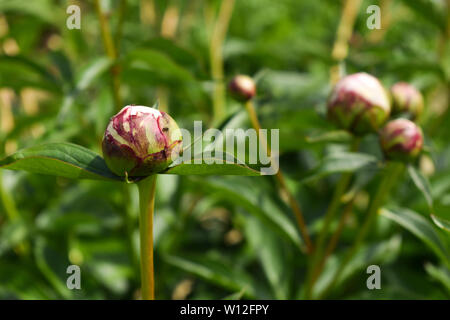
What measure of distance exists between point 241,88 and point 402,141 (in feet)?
0.83

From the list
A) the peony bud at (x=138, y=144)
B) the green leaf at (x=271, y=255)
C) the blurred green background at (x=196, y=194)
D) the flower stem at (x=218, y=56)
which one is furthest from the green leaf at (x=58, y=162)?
the flower stem at (x=218, y=56)

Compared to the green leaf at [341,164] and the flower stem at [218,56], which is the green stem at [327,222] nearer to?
the green leaf at [341,164]

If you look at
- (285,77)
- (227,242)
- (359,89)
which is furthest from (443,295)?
(285,77)

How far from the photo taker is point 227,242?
115 cm

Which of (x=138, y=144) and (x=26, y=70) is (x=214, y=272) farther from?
(x=26, y=70)

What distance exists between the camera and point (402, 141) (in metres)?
0.60

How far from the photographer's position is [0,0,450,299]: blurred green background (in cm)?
78

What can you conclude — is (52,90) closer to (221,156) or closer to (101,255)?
(101,255)

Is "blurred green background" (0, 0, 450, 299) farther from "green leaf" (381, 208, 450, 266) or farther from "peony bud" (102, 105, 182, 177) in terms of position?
"peony bud" (102, 105, 182, 177)

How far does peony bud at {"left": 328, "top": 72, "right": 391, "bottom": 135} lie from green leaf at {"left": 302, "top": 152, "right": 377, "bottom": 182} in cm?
6

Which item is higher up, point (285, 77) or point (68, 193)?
point (285, 77)

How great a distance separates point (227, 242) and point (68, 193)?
1.31 feet
